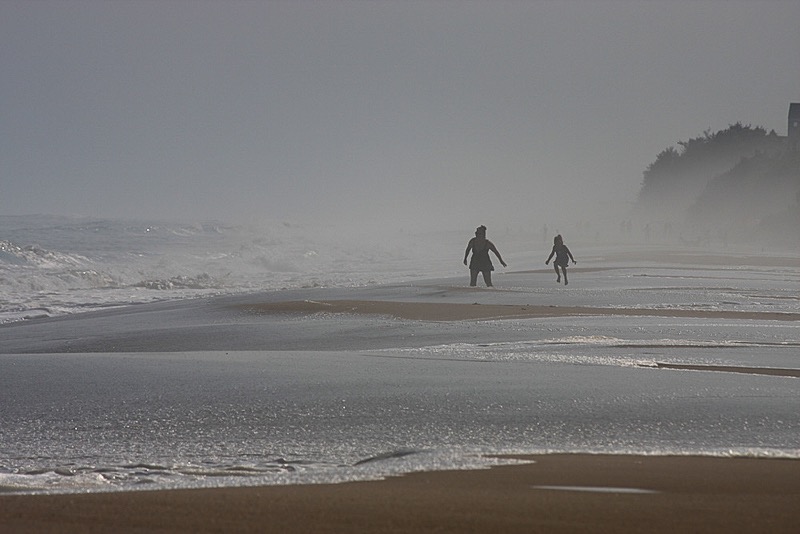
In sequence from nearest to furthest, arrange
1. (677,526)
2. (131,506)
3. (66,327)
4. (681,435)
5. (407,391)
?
(677,526) → (131,506) → (681,435) → (407,391) → (66,327)

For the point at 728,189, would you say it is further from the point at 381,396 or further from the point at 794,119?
the point at 381,396

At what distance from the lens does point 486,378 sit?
6.29 meters

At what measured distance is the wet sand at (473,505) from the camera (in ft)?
9.78

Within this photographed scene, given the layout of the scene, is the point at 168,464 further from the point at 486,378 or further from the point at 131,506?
the point at 486,378

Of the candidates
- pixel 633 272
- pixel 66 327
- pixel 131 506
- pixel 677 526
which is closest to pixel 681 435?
pixel 677 526

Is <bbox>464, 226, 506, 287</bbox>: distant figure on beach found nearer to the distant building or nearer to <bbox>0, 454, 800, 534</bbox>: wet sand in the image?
<bbox>0, 454, 800, 534</bbox>: wet sand

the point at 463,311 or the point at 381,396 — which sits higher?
the point at 463,311

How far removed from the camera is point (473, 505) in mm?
3207

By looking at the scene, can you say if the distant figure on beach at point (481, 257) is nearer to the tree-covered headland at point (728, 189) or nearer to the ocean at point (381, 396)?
the ocean at point (381, 396)

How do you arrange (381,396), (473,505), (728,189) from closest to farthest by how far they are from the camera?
(473,505) < (381,396) < (728,189)

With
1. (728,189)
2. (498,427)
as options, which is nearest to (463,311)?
(498,427)

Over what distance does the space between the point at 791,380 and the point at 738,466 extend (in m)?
2.63

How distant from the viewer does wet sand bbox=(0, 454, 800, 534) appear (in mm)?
2980

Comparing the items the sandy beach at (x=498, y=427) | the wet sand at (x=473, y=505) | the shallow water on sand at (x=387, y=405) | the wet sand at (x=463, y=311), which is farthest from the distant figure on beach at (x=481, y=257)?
the wet sand at (x=473, y=505)
